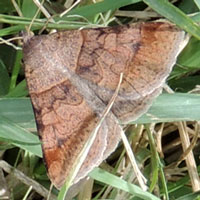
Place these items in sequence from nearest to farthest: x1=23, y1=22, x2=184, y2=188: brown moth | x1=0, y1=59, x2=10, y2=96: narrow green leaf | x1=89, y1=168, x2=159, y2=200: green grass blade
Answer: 1. x1=23, y1=22, x2=184, y2=188: brown moth
2. x1=89, y1=168, x2=159, y2=200: green grass blade
3. x1=0, y1=59, x2=10, y2=96: narrow green leaf

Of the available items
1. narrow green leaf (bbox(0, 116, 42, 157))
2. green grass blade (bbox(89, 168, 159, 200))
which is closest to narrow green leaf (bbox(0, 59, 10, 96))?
narrow green leaf (bbox(0, 116, 42, 157))

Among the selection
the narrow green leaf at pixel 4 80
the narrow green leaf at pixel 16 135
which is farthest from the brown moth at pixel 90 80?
the narrow green leaf at pixel 4 80

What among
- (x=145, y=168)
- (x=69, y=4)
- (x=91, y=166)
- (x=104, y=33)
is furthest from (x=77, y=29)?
(x=145, y=168)

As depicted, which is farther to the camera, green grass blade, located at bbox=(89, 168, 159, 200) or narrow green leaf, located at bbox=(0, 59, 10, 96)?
narrow green leaf, located at bbox=(0, 59, 10, 96)

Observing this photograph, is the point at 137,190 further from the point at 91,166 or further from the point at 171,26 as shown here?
the point at 171,26

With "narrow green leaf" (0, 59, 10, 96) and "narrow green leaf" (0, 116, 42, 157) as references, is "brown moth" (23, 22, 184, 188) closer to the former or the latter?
"narrow green leaf" (0, 116, 42, 157)

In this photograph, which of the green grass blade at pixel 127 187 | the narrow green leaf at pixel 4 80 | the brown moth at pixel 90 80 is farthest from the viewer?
the narrow green leaf at pixel 4 80

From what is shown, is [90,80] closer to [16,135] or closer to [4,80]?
[16,135]

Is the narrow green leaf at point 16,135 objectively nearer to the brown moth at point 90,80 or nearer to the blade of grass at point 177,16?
the brown moth at point 90,80

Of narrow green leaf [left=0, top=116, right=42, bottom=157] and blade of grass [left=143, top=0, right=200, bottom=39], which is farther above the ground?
blade of grass [left=143, top=0, right=200, bottom=39]
